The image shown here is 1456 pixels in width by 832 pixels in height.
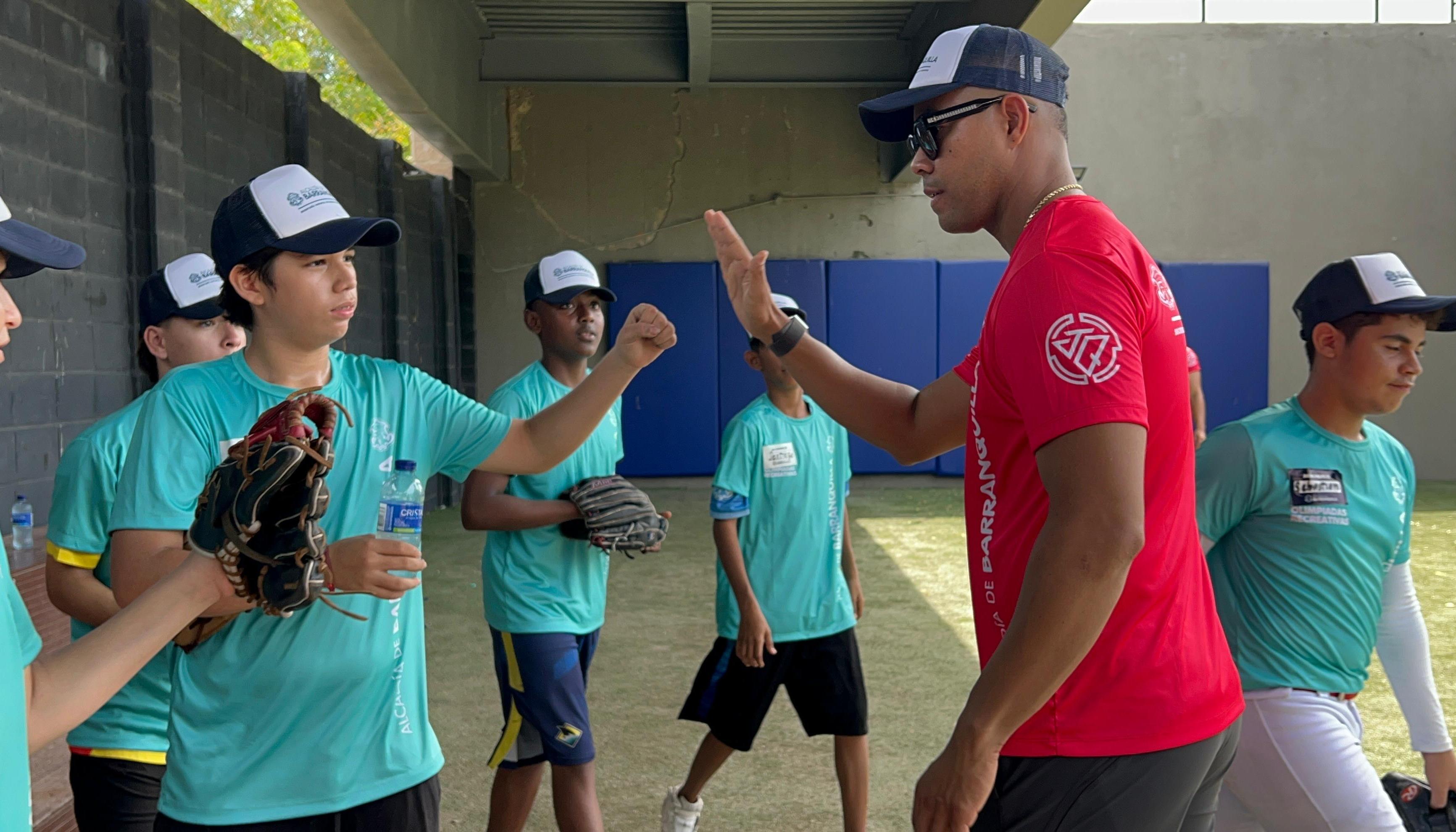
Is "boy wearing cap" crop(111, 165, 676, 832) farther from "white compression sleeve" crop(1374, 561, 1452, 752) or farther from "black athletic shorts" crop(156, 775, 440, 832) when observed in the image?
"white compression sleeve" crop(1374, 561, 1452, 752)

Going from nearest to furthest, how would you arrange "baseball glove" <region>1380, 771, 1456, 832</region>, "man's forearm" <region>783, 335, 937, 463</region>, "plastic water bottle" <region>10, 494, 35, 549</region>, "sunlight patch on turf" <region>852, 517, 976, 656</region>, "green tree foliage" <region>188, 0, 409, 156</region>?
"man's forearm" <region>783, 335, 937, 463</region>
"baseball glove" <region>1380, 771, 1456, 832</region>
"plastic water bottle" <region>10, 494, 35, 549</region>
"sunlight patch on turf" <region>852, 517, 976, 656</region>
"green tree foliage" <region>188, 0, 409, 156</region>

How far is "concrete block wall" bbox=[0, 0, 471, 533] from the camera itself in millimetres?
5785

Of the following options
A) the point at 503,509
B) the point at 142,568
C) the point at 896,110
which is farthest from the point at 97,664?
the point at 503,509

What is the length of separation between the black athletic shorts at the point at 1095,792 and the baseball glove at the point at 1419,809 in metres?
1.55

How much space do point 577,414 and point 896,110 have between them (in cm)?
107

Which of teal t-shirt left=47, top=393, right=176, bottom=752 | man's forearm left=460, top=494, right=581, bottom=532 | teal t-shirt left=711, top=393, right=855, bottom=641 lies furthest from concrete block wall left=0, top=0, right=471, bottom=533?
teal t-shirt left=711, top=393, right=855, bottom=641

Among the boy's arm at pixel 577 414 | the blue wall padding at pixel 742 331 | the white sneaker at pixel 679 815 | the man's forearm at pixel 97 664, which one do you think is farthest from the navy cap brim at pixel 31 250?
the blue wall padding at pixel 742 331

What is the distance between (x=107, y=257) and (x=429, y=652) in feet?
9.85

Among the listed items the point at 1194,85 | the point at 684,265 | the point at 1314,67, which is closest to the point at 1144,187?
the point at 1194,85

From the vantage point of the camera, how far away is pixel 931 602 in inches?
322

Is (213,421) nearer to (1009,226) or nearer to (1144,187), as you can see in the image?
(1009,226)

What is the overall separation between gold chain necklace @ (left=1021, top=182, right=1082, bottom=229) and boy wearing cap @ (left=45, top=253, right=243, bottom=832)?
1.92 m

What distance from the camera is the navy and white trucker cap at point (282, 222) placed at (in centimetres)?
237

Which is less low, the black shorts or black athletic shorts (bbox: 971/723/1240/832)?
black athletic shorts (bbox: 971/723/1240/832)
